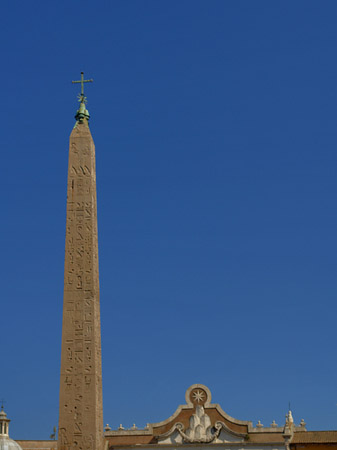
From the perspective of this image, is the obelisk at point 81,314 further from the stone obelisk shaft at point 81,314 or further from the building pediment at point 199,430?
the building pediment at point 199,430

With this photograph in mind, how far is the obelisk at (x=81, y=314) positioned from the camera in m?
18.9

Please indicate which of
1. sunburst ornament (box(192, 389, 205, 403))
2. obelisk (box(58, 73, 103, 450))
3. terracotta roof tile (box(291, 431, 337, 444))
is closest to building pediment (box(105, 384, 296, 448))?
sunburst ornament (box(192, 389, 205, 403))

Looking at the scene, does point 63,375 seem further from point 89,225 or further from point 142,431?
point 142,431

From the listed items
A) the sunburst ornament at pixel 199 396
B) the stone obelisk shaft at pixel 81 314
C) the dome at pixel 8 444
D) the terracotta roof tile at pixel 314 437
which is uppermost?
the dome at pixel 8 444

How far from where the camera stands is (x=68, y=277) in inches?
802

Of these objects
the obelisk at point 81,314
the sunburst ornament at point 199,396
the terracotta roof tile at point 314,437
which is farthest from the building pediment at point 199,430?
the obelisk at point 81,314

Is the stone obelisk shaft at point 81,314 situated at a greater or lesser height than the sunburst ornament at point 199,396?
lesser

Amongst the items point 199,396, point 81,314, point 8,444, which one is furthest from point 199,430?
point 81,314

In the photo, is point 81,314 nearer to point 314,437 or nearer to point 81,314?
point 81,314

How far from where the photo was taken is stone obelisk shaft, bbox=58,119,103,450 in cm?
1892

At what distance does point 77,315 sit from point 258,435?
23734mm

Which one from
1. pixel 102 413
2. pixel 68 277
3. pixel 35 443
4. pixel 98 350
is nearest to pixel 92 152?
pixel 68 277

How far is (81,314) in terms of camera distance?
65.5ft

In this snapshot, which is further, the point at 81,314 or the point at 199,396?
the point at 199,396
